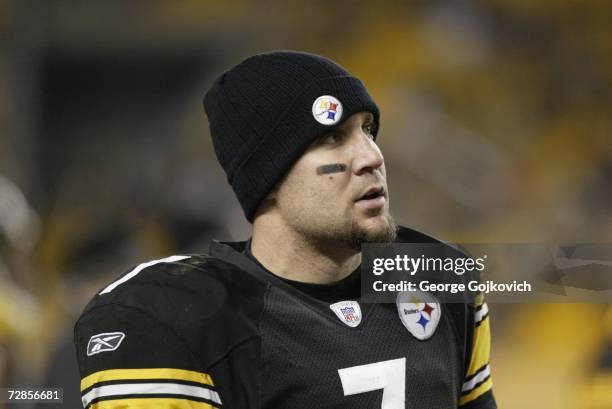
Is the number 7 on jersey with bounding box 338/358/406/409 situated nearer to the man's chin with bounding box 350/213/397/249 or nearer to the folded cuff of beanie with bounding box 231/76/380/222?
the man's chin with bounding box 350/213/397/249

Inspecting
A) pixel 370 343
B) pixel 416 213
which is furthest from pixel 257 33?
pixel 370 343

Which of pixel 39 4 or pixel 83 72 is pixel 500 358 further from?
pixel 39 4

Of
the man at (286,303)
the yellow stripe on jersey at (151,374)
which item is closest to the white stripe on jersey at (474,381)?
the man at (286,303)

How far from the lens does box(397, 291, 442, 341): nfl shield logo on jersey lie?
1354 millimetres

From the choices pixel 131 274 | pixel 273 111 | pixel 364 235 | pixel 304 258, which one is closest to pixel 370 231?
pixel 364 235

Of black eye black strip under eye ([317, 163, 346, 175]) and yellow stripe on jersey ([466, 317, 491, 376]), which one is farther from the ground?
black eye black strip under eye ([317, 163, 346, 175])

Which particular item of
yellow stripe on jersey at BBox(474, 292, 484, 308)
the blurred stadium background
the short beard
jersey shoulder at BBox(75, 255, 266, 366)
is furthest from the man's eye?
the blurred stadium background

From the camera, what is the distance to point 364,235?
52.2 inches

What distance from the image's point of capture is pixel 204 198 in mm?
3619

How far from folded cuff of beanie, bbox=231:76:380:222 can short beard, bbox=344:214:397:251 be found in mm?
142

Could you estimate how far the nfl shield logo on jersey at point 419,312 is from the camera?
4.44 feet

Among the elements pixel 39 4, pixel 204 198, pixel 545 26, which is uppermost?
pixel 39 4

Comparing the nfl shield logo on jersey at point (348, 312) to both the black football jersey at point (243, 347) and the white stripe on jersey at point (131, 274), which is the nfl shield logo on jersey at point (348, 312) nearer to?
the black football jersey at point (243, 347)

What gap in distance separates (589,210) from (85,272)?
1.96 meters
